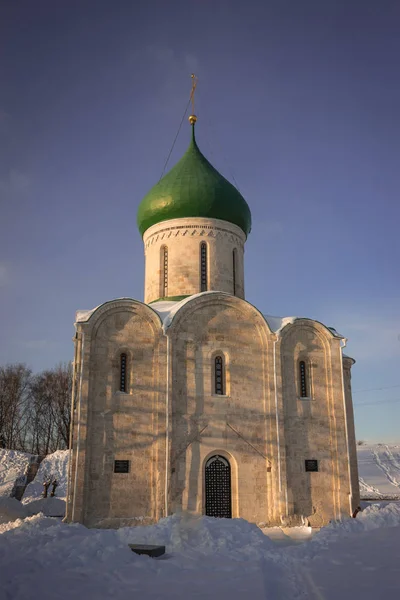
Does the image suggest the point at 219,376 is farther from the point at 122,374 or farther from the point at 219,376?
the point at 122,374

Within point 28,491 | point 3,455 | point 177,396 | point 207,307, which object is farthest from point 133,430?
point 3,455

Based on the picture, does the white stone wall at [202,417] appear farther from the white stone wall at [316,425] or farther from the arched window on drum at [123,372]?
the arched window on drum at [123,372]

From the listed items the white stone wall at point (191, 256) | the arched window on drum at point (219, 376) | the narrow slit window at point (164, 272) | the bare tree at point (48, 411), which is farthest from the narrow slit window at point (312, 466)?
the bare tree at point (48, 411)

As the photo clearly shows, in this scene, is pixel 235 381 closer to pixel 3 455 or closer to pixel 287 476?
pixel 287 476

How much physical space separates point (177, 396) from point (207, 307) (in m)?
2.70

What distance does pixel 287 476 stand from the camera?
1508cm

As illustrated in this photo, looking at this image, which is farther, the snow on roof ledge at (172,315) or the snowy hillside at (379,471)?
the snowy hillside at (379,471)

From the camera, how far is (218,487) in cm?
1463

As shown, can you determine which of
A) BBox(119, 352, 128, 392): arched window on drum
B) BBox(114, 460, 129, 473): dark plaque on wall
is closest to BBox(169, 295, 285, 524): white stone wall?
BBox(114, 460, 129, 473): dark plaque on wall

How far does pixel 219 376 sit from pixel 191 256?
14.4 ft

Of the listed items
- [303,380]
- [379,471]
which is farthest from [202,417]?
[379,471]

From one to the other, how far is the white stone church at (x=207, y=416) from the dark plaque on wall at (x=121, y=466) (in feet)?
0.08

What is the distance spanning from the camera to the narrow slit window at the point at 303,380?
16.2 metres

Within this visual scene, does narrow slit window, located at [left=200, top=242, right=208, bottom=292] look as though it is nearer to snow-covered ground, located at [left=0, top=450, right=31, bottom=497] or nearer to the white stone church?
the white stone church
